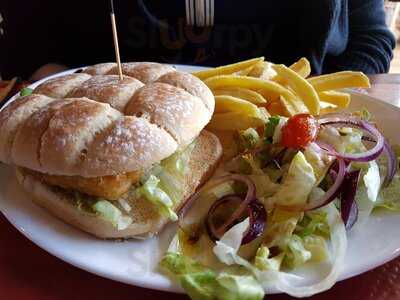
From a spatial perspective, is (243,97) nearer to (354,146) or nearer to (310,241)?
(354,146)

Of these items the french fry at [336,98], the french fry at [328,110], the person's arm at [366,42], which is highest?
the french fry at [336,98]

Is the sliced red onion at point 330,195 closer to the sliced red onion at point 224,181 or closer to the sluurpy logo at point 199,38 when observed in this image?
the sliced red onion at point 224,181

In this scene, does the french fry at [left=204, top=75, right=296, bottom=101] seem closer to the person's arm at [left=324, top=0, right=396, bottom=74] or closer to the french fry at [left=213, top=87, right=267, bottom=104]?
the french fry at [left=213, top=87, right=267, bottom=104]

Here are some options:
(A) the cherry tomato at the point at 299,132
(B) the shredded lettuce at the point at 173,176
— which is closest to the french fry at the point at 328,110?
(A) the cherry tomato at the point at 299,132

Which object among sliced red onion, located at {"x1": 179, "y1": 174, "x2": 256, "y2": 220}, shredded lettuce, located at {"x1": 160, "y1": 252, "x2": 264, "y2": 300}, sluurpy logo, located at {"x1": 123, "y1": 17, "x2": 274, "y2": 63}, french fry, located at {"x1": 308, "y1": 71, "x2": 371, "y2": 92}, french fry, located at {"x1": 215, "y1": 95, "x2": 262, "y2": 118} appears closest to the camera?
shredded lettuce, located at {"x1": 160, "y1": 252, "x2": 264, "y2": 300}

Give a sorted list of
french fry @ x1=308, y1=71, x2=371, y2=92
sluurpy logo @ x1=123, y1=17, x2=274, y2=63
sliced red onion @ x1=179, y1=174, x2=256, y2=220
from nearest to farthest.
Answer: sliced red onion @ x1=179, y1=174, x2=256, y2=220, french fry @ x1=308, y1=71, x2=371, y2=92, sluurpy logo @ x1=123, y1=17, x2=274, y2=63

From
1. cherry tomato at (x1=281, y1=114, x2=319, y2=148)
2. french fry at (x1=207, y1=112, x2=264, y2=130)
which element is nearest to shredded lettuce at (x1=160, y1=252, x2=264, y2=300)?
cherry tomato at (x1=281, y1=114, x2=319, y2=148)

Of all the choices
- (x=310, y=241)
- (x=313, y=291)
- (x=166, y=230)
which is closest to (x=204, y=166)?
(x=166, y=230)
